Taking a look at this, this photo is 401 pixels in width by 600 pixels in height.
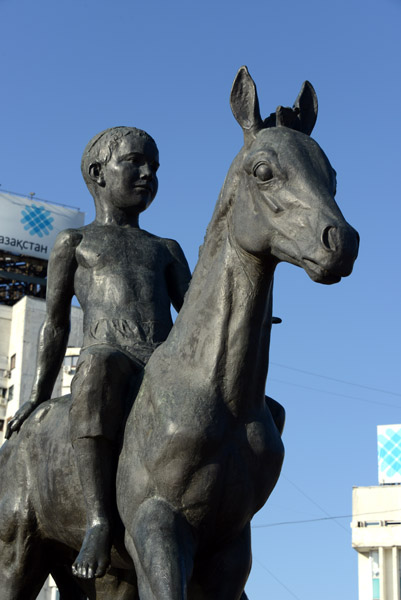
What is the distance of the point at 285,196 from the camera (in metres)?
5.75

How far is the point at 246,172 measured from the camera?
19.8ft

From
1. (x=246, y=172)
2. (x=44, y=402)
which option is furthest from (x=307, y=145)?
(x=44, y=402)

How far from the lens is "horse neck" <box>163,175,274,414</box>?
19.9 ft

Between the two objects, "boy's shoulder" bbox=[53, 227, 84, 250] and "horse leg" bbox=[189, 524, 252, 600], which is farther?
"boy's shoulder" bbox=[53, 227, 84, 250]

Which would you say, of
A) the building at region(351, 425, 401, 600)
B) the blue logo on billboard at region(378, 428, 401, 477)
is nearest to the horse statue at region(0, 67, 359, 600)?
the blue logo on billboard at region(378, 428, 401, 477)

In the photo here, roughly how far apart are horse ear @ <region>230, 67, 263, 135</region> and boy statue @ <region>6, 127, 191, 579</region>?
1549 mm

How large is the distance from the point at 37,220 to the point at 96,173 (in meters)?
54.3

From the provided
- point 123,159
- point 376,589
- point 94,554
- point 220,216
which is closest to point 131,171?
point 123,159

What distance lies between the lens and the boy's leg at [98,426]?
6.51 meters

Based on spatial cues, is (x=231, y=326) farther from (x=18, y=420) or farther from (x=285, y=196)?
(x=18, y=420)

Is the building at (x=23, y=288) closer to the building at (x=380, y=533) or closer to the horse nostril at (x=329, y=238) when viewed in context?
A: the building at (x=380, y=533)

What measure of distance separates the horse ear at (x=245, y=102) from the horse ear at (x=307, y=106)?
0.37 m

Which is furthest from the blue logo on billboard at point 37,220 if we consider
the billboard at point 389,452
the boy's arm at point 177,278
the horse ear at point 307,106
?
the horse ear at point 307,106

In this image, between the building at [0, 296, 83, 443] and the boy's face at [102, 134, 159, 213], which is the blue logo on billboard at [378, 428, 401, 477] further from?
the boy's face at [102, 134, 159, 213]
